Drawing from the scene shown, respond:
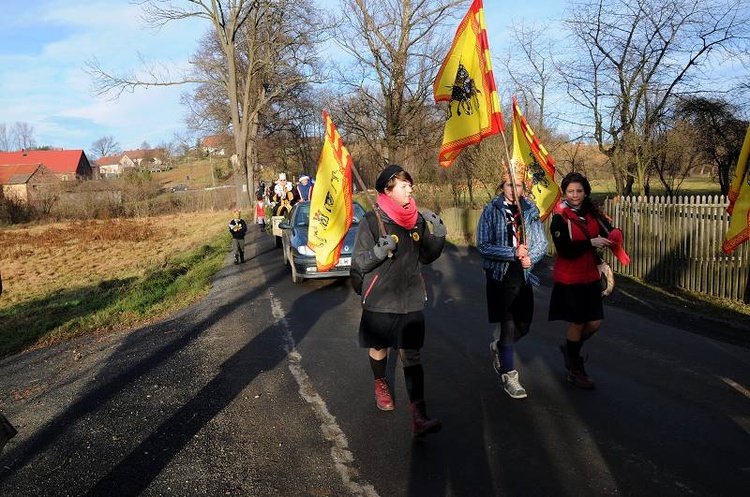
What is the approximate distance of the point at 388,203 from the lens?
4.06 meters

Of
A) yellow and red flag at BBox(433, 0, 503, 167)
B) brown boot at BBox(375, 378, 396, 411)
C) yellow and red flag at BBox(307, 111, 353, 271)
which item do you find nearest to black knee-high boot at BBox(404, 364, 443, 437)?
brown boot at BBox(375, 378, 396, 411)

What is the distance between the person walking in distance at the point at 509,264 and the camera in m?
4.60

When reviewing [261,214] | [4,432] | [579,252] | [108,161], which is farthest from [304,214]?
[108,161]

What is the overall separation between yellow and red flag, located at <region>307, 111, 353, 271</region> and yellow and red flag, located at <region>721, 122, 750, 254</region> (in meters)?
3.61

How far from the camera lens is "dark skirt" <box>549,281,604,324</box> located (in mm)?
4672

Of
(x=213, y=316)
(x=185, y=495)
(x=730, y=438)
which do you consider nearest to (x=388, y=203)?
(x=185, y=495)

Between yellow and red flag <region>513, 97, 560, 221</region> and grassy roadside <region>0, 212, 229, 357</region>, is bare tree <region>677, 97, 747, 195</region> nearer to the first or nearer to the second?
yellow and red flag <region>513, 97, 560, 221</region>

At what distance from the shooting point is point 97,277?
16828mm

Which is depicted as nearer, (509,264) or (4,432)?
(4,432)

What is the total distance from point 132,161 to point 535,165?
135 m

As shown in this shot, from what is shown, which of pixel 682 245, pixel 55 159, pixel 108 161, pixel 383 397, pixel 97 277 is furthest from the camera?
pixel 108 161

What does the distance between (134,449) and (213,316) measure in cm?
446

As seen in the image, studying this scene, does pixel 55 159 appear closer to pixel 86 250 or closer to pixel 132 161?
pixel 132 161

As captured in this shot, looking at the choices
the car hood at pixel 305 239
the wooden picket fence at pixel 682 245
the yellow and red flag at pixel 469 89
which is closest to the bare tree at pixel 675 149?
the wooden picket fence at pixel 682 245
